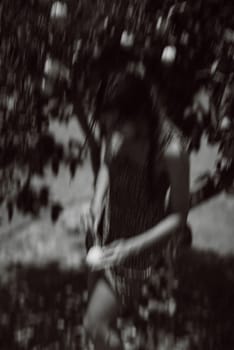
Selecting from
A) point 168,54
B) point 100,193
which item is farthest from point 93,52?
point 100,193

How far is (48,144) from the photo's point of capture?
9.77ft

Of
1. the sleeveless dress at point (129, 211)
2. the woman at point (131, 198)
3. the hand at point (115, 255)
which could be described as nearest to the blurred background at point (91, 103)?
the woman at point (131, 198)

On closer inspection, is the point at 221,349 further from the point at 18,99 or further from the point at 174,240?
the point at 18,99

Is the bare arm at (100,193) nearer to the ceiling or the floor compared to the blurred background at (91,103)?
nearer to the floor

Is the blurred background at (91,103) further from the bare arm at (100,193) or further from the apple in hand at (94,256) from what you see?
the apple in hand at (94,256)

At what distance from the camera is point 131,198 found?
2139 millimetres

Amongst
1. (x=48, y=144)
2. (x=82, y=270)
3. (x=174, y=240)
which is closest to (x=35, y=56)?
(x=48, y=144)

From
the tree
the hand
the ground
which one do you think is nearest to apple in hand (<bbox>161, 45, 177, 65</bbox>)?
the tree

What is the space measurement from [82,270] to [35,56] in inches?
82.6

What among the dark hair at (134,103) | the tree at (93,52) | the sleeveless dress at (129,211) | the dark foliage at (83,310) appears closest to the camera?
the dark hair at (134,103)

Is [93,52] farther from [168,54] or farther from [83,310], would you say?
[83,310]

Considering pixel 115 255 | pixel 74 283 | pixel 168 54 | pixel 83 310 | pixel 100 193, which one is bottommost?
pixel 115 255

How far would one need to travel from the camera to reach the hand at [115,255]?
201 centimetres

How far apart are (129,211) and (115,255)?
0.20 meters
